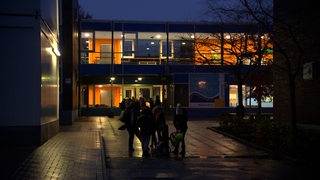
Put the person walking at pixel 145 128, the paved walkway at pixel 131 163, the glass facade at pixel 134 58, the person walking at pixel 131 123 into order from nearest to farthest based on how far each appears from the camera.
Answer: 1. the paved walkway at pixel 131 163
2. the person walking at pixel 145 128
3. the person walking at pixel 131 123
4. the glass facade at pixel 134 58

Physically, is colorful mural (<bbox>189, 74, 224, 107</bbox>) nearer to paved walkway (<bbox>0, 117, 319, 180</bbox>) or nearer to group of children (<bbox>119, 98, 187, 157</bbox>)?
paved walkway (<bbox>0, 117, 319, 180</bbox>)

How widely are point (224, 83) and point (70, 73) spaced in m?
15.8

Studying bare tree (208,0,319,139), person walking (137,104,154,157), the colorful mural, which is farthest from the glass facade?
person walking (137,104,154,157)

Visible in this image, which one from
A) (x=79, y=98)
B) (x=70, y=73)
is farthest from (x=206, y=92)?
(x=70, y=73)

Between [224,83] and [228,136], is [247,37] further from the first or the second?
[224,83]

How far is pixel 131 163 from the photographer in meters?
15.6

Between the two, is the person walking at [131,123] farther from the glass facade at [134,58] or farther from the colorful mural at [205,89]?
the glass facade at [134,58]

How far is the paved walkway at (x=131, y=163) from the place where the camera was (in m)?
12.6

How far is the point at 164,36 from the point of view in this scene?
156ft

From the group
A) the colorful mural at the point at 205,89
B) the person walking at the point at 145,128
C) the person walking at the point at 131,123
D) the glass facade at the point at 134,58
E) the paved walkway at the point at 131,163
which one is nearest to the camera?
the paved walkway at the point at 131,163

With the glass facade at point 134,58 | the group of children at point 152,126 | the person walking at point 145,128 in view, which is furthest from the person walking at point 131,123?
the glass facade at point 134,58

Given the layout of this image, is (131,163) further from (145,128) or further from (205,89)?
(205,89)

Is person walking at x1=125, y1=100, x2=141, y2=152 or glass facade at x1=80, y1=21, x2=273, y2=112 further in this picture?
glass facade at x1=80, y1=21, x2=273, y2=112

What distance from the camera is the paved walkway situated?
12555mm
